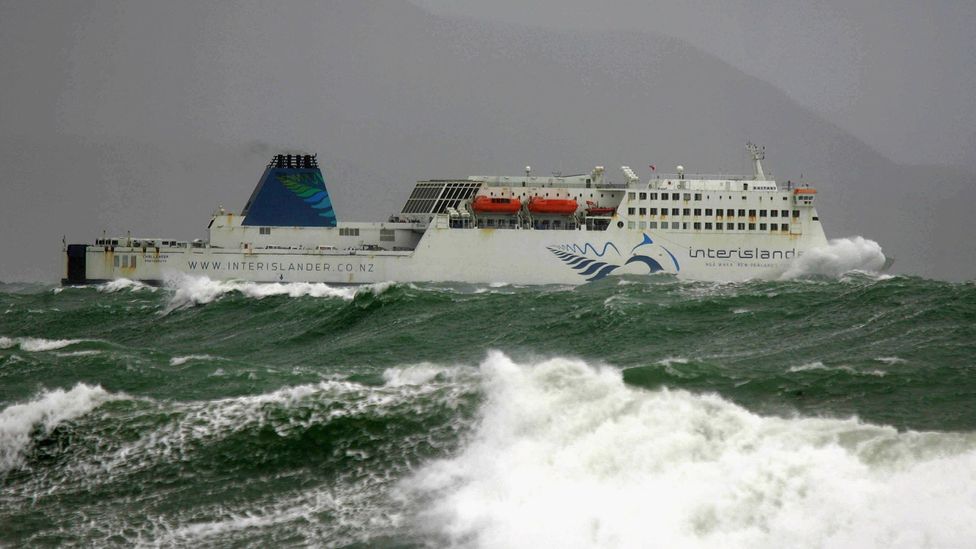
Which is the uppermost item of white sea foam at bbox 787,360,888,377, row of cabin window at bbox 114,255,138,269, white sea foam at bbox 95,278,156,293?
row of cabin window at bbox 114,255,138,269

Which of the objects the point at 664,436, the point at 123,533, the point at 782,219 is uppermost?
the point at 782,219

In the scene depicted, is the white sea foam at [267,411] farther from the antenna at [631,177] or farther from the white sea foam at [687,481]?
the antenna at [631,177]

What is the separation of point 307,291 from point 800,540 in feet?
79.7

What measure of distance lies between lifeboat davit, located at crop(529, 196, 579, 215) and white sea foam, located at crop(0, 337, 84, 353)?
20.5 meters

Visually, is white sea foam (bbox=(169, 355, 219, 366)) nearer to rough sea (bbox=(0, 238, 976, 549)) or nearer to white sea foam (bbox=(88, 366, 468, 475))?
rough sea (bbox=(0, 238, 976, 549))

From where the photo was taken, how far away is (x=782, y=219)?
141 ft

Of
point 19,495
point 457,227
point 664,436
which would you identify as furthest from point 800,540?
point 457,227

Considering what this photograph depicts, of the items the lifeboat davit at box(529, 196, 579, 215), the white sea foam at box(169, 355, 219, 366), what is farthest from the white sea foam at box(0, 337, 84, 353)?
the lifeboat davit at box(529, 196, 579, 215)

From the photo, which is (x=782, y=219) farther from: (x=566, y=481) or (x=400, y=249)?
(x=566, y=481)

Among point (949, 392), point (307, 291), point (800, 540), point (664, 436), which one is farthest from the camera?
point (307, 291)

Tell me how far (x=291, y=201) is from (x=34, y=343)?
747 inches

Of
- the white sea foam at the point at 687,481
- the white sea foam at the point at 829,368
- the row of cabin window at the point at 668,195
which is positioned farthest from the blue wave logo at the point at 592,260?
the white sea foam at the point at 687,481

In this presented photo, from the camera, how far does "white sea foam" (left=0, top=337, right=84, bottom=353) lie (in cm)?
2462

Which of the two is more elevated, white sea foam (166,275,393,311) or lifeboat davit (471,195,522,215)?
lifeboat davit (471,195,522,215)
